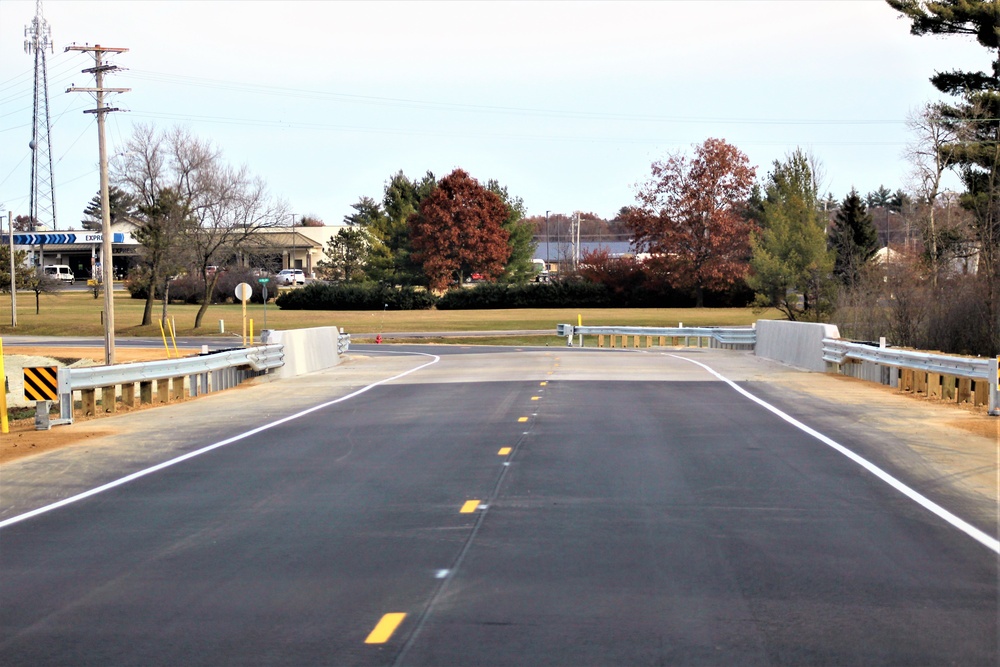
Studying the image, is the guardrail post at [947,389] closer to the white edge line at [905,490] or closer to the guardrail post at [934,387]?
the guardrail post at [934,387]

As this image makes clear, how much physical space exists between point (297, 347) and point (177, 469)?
17.0 m

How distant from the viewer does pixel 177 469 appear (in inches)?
504

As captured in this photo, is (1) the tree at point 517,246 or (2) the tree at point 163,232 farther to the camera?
(1) the tree at point 517,246

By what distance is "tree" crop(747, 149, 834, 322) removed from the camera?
196 feet

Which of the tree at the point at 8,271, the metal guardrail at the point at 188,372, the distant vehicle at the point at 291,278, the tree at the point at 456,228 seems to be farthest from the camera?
the distant vehicle at the point at 291,278

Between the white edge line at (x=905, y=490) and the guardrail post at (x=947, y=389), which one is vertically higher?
the guardrail post at (x=947, y=389)

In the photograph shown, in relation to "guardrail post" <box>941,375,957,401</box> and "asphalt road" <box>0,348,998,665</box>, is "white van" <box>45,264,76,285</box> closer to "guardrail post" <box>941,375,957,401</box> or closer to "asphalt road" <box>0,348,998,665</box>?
"guardrail post" <box>941,375,957,401</box>

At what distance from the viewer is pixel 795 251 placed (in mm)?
60844

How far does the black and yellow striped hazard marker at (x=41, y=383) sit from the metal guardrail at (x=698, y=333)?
89.7 feet

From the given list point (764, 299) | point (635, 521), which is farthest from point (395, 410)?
point (764, 299)

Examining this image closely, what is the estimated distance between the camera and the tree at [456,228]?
8444 cm

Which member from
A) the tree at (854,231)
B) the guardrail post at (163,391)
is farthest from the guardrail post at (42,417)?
the tree at (854,231)

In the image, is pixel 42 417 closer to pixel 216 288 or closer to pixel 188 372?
pixel 188 372

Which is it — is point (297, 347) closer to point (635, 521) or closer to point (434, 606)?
point (635, 521)
